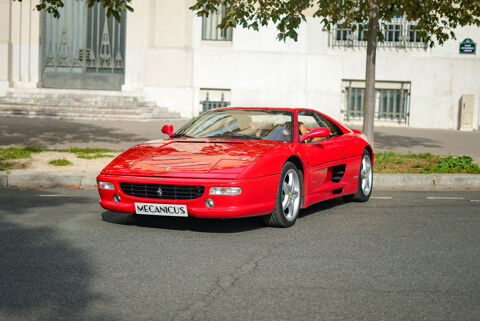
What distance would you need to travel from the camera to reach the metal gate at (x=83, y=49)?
2800 cm

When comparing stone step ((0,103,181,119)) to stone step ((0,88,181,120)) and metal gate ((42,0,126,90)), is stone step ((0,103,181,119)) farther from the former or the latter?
metal gate ((42,0,126,90))

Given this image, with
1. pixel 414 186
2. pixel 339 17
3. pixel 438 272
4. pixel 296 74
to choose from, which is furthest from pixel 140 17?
pixel 438 272

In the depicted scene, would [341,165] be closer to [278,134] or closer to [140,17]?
[278,134]

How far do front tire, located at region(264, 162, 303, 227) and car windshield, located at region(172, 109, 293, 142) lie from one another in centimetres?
53

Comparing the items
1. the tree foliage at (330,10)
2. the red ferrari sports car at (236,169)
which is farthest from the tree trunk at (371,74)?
the red ferrari sports car at (236,169)

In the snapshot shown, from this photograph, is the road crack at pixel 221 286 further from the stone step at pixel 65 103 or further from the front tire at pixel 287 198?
the stone step at pixel 65 103

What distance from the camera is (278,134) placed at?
8062mm

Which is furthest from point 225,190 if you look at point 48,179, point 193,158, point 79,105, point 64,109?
point 79,105

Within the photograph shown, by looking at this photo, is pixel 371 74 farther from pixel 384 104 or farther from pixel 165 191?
pixel 384 104

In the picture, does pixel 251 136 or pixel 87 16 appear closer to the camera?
pixel 251 136

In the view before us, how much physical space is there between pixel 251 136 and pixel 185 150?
0.91 m

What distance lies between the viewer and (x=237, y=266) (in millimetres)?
5688

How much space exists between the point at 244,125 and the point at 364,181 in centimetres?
216

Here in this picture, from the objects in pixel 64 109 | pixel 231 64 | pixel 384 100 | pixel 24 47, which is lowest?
pixel 64 109
